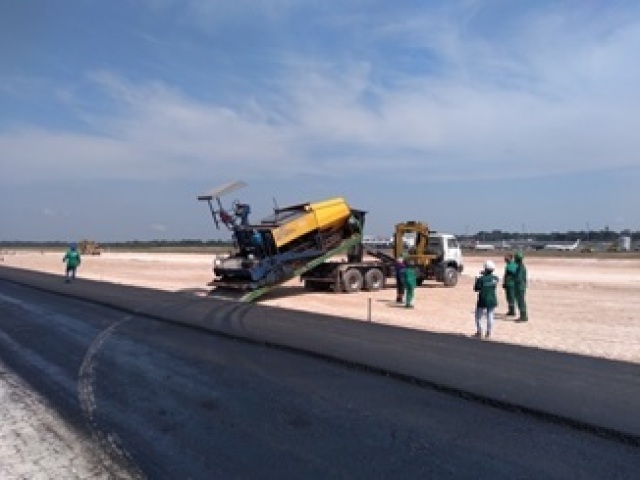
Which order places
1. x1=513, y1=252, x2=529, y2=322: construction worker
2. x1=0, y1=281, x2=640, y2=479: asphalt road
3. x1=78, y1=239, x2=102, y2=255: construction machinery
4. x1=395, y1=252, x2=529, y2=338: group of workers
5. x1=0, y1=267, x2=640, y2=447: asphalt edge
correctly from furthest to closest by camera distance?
x1=78, y1=239, x2=102, y2=255: construction machinery < x1=513, y1=252, x2=529, y2=322: construction worker < x1=395, y1=252, x2=529, y2=338: group of workers < x1=0, y1=267, x2=640, y2=447: asphalt edge < x1=0, y1=281, x2=640, y2=479: asphalt road

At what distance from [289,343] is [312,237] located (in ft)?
41.9

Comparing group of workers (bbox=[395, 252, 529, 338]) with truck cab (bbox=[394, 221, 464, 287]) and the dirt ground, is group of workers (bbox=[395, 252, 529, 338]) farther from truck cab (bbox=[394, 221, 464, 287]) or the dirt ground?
truck cab (bbox=[394, 221, 464, 287])

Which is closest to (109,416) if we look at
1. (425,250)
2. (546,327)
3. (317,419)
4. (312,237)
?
(317,419)

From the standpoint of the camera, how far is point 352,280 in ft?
87.9

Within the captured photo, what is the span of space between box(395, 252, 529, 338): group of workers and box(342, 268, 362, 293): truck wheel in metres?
2.46

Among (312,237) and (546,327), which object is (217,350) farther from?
(312,237)

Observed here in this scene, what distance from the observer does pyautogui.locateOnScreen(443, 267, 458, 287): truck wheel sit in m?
30.1

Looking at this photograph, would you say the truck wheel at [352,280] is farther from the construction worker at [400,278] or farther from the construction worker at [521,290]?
the construction worker at [521,290]

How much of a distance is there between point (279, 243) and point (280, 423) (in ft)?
55.0

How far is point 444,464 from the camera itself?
6.14 meters

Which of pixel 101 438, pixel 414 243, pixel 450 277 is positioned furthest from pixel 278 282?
pixel 101 438

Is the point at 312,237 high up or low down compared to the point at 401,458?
up

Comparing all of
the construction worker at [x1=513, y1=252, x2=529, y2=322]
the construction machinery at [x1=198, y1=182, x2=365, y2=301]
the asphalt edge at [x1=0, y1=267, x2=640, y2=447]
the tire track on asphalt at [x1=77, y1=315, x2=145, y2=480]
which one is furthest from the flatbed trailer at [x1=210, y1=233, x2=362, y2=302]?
the tire track on asphalt at [x1=77, y1=315, x2=145, y2=480]

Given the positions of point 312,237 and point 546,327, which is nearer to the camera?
point 546,327
